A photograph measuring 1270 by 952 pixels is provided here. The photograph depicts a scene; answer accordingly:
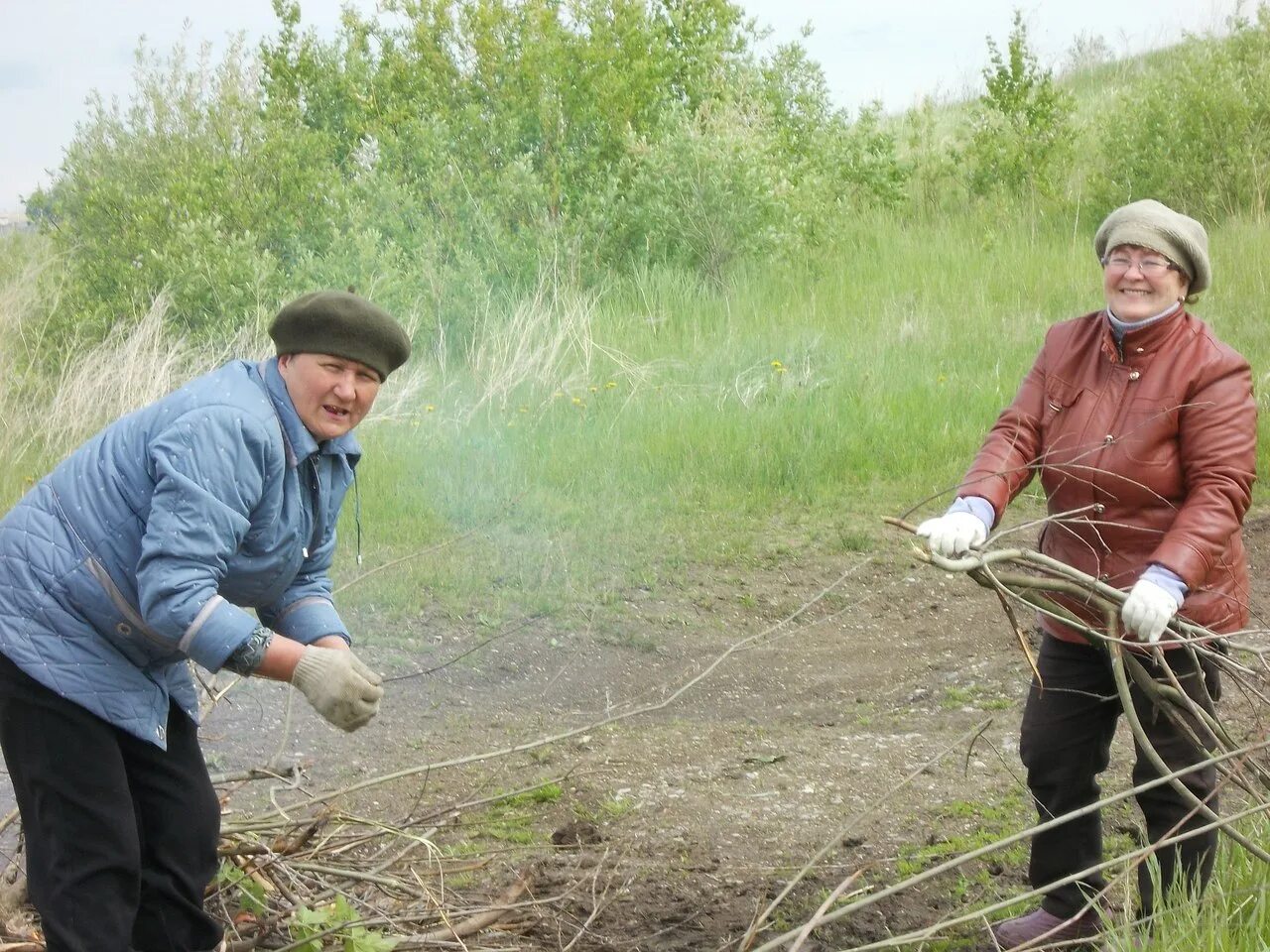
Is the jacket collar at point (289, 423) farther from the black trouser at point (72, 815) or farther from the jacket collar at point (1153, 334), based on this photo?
the jacket collar at point (1153, 334)

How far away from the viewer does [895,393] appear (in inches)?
338

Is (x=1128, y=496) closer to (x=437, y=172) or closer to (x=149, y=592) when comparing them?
(x=149, y=592)

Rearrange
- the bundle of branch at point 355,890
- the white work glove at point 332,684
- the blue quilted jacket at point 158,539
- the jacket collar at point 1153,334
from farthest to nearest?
1. the bundle of branch at point 355,890
2. the jacket collar at point 1153,334
3. the white work glove at point 332,684
4. the blue quilted jacket at point 158,539

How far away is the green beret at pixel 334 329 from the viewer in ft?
8.88

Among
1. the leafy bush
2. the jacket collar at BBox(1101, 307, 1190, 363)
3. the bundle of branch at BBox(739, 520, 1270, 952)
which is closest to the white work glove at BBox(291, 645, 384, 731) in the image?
the bundle of branch at BBox(739, 520, 1270, 952)

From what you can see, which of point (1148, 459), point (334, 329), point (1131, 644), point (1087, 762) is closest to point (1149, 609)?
point (1131, 644)

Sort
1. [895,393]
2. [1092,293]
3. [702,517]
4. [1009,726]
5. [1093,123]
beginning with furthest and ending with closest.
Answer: [1093,123]
[1092,293]
[895,393]
[702,517]
[1009,726]

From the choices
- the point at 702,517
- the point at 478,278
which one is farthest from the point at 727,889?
the point at 478,278

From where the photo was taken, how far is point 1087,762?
314 centimetres

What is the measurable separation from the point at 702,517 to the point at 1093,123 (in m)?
10.4

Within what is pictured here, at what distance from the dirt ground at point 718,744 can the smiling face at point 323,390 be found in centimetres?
121

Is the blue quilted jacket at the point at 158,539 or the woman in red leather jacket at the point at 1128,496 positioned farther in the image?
the woman in red leather jacket at the point at 1128,496

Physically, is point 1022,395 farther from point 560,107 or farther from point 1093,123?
point 1093,123

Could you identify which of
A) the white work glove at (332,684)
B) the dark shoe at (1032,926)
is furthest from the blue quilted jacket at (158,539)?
the dark shoe at (1032,926)
